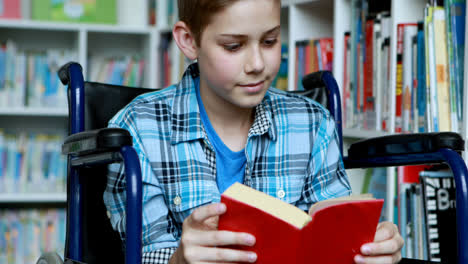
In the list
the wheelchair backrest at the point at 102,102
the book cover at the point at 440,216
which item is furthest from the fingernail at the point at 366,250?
the book cover at the point at 440,216

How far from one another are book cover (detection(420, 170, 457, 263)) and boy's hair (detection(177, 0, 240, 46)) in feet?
2.55

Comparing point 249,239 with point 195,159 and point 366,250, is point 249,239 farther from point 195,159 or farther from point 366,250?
point 195,159

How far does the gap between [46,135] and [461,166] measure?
237 cm

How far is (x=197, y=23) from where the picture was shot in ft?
3.69

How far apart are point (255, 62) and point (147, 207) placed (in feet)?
1.08

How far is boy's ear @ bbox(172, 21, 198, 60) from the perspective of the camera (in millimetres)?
1181

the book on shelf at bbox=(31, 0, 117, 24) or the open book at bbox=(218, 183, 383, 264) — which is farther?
the book on shelf at bbox=(31, 0, 117, 24)

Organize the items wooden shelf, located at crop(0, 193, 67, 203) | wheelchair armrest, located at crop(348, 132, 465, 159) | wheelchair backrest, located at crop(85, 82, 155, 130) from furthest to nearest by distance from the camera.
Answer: wooden shelf, located at crop(0, 193, 67, 203), wheelchair backrest, located at crop(85, 82, 155, 130), wheelchair armrest, located at crop(348, 132, 465, 159)

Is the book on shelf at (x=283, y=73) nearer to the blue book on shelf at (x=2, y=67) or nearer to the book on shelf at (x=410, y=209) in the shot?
the book on shelf at (x=410, y=209)

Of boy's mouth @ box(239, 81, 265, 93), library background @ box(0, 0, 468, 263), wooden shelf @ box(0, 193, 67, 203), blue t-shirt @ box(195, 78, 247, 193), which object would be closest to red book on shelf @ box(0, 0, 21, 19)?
library background @ box(0, 0, 468, 263)

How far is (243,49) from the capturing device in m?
1.07

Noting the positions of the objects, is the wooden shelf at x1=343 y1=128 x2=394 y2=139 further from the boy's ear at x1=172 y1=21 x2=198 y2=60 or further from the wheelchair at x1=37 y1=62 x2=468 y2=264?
the boy's ear at x1=172 y1=21 x2=198 y2=60

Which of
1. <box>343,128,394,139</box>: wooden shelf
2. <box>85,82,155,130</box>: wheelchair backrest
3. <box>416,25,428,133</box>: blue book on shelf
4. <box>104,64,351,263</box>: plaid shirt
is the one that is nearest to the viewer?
<box>104,64,351,263</box>: plaid shirt

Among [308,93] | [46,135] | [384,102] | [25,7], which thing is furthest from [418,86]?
[25,7]
